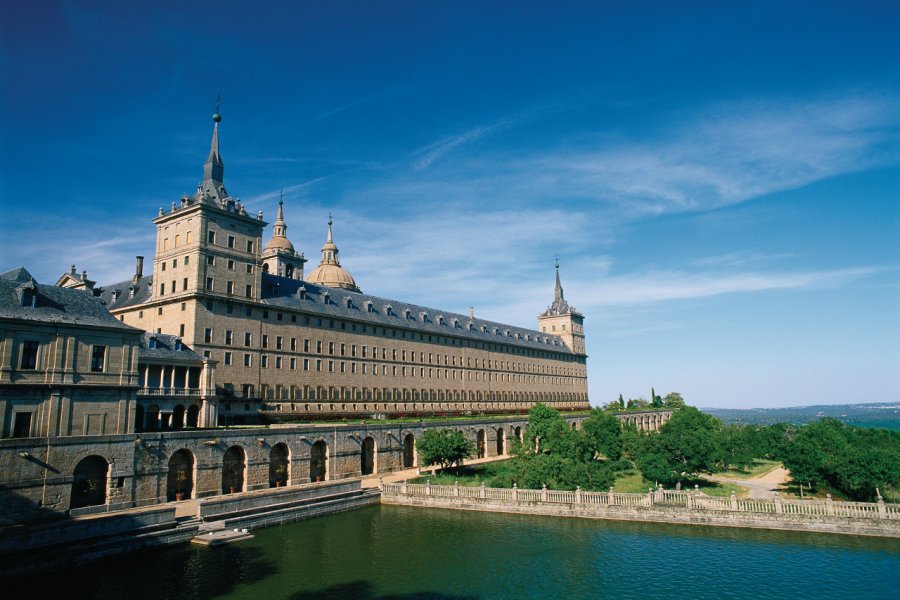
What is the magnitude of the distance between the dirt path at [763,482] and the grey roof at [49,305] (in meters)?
48.5

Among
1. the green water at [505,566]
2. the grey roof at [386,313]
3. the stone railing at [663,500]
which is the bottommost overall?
the green water at [505,566]

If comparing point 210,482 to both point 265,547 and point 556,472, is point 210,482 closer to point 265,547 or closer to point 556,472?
point 265,547

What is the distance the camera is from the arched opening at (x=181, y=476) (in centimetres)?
4109

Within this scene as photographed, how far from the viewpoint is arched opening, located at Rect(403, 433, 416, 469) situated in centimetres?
6251

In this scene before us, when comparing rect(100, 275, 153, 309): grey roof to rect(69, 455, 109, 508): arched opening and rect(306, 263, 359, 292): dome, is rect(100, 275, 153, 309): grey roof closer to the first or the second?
rect(69, 455, 109, 508): arched opening

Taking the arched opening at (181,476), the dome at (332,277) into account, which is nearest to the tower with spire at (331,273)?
the dome at (332,277)

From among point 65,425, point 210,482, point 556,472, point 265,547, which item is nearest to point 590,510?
point 556,472

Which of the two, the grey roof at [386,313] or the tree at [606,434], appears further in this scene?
the tree at [606,434]

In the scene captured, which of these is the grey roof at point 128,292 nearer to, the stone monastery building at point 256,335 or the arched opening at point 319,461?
the stone monastery building at point 256,335

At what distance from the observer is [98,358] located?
38.0 meters

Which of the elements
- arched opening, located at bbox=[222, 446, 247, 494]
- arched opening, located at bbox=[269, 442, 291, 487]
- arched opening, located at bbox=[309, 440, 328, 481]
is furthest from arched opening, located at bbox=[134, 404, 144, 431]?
arched opening, located at bbox=[309, 440, 328, 481]

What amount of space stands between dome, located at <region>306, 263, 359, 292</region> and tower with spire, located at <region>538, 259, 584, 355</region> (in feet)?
172

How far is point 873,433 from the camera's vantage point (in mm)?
73562

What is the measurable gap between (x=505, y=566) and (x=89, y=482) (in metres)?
25.5
